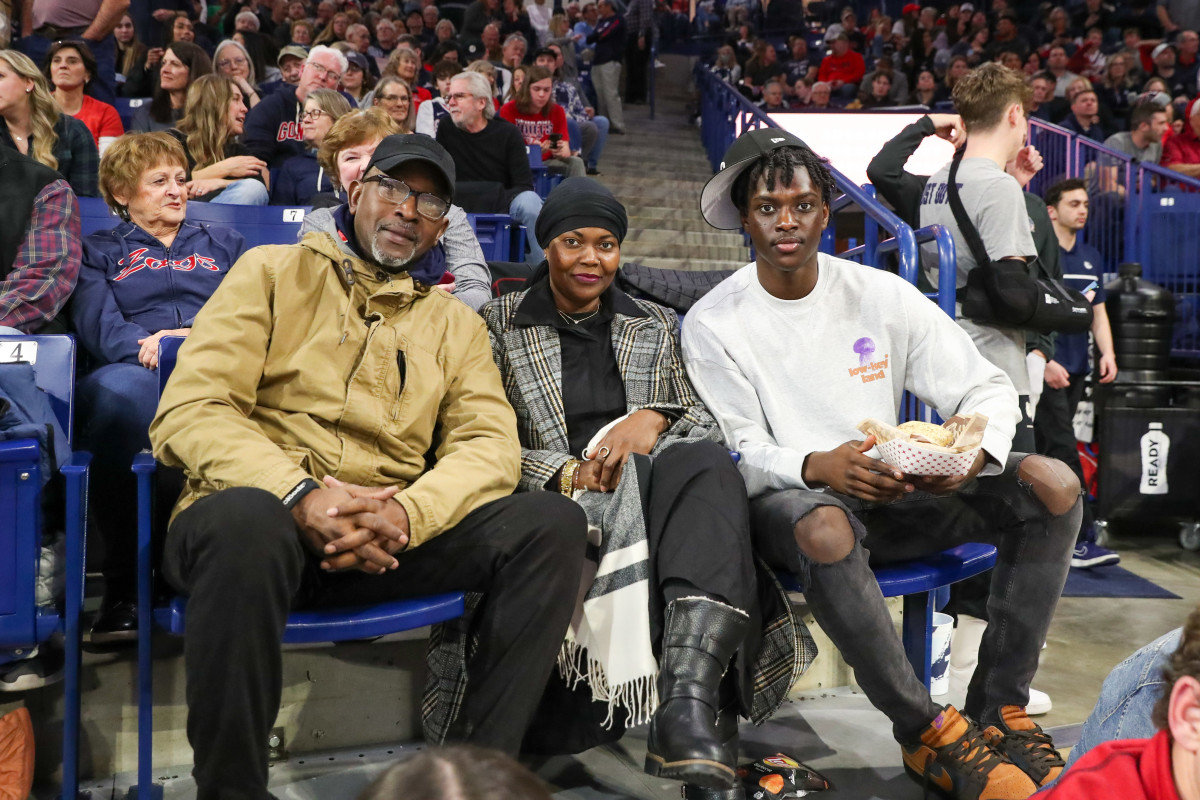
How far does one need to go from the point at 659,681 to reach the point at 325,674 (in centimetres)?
85

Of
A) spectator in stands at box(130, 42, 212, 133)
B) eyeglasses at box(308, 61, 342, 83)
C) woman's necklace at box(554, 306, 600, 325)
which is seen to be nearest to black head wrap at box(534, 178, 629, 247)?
woman's necklace at box(554, 306, 600, 325)

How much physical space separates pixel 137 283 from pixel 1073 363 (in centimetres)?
395

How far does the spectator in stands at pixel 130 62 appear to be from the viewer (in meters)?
6.97

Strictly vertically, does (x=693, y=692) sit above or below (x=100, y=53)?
below

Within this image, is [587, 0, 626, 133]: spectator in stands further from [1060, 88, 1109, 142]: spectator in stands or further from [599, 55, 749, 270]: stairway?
[1060, 88, 1109, 142]: spectator in stands

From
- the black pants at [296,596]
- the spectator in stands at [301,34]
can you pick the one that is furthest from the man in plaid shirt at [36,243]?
the spectator in stands at [301,34]

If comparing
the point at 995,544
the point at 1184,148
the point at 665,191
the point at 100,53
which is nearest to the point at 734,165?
the point at 995,544

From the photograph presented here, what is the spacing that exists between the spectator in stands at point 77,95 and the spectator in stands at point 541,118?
267cm

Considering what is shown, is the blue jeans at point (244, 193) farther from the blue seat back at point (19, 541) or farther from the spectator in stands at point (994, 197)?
the spectator in stands at point (994, 197)

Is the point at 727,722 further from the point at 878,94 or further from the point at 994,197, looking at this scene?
the point at 878,94

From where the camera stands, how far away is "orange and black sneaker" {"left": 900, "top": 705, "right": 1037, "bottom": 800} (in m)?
2.13

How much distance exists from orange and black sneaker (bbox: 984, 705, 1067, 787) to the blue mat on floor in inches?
83.0

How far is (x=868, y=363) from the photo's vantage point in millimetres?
2475

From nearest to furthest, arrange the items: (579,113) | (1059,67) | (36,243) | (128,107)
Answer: (36,243), (128,107), (579,113), (1059,67)
